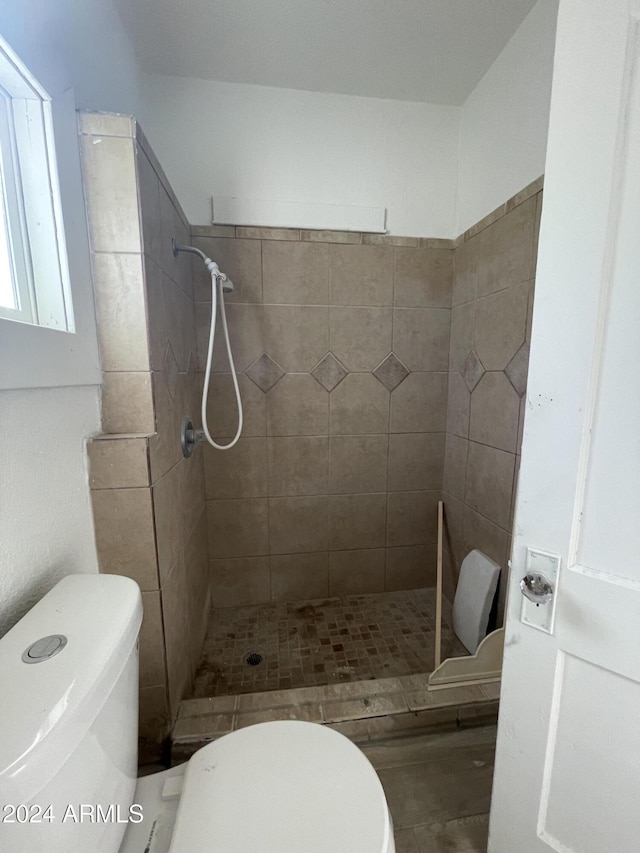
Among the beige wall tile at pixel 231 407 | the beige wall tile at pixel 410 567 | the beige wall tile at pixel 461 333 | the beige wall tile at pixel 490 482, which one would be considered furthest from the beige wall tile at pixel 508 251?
the beige wall tile at pixel 410 567

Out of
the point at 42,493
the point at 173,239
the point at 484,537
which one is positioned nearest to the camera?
the point at 42,493

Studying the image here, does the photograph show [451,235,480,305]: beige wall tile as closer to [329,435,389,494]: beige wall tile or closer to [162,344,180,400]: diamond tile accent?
[329,435,389,494]: beige wall tile

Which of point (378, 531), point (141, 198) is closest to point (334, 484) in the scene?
point (378, 531)

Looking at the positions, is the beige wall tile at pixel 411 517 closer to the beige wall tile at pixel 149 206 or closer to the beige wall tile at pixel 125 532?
the beige wall tile at pixel 125 532

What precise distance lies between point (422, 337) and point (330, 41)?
45.3 inches

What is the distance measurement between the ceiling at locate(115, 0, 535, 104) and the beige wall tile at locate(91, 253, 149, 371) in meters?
0.97

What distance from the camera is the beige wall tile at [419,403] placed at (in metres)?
1.76

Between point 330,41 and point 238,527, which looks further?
point 238,527

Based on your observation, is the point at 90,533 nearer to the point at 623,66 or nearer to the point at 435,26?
the point at 623,66

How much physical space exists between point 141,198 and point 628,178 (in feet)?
3.30

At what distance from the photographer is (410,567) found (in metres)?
1.90

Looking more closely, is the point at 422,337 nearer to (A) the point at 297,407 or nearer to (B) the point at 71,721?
(A) the point at 297,407

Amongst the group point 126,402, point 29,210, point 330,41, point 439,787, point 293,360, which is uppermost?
point 330,41

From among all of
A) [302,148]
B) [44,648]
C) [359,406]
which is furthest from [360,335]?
[44,648]
